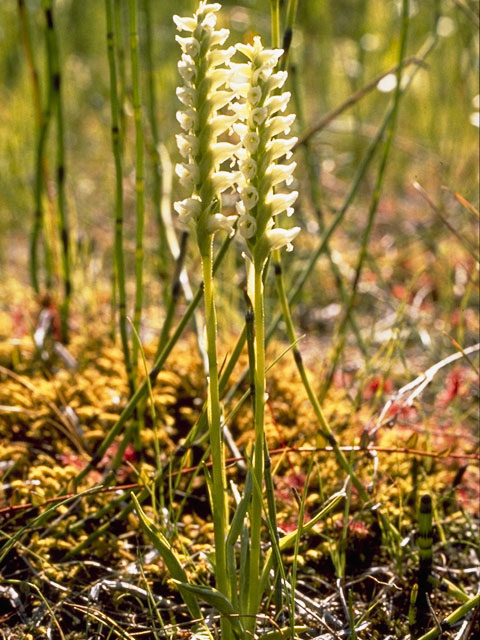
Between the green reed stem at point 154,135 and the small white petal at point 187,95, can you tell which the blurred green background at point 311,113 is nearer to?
the green reed stem at point 154,135

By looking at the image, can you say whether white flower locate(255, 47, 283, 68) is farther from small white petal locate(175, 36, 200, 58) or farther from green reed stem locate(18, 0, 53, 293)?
green reed stem locate(18, 0, 53, 293)

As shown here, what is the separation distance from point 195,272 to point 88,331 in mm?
481

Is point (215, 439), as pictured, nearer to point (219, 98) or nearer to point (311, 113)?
point (219, 98)

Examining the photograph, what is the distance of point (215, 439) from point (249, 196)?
10.5 inches

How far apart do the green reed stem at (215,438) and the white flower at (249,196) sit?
0.23 feet

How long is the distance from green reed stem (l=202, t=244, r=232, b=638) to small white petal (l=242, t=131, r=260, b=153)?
11 centimetres

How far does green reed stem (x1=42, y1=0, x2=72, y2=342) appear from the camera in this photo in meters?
1.45

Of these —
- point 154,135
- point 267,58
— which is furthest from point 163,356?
point 154,135

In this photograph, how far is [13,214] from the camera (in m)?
2.81

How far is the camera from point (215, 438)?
818mm

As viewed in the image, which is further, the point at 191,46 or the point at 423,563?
the point at 423,563

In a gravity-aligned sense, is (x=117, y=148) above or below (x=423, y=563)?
above

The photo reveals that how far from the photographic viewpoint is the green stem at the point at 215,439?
79cm

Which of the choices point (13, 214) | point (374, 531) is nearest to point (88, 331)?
point (374, 531)
